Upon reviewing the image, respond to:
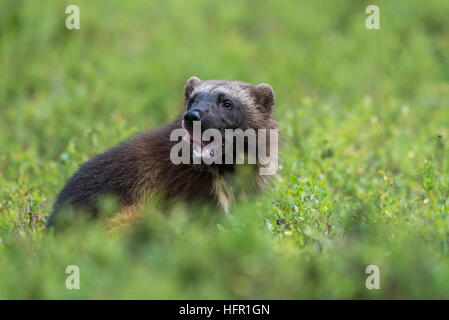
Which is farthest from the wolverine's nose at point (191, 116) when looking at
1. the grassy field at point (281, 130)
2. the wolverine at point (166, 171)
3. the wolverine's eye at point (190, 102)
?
the grassy field at point (281, 130)

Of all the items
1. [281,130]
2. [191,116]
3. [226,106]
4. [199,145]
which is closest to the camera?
[191,116]

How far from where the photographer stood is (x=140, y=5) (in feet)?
49.1

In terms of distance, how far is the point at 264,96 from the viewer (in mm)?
6570

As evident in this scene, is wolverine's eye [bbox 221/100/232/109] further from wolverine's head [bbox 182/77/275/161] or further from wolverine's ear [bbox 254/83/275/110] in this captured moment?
wolverine's ear [bbox 254/83/275/110]

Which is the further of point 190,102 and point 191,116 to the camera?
point 190,102

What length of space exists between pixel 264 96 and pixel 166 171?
130 centimetres

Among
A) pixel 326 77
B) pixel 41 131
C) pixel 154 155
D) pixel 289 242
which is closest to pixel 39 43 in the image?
pixel 41 131

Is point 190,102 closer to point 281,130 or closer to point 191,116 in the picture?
point 191,116

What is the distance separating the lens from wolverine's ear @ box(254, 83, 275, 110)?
655 centimetres

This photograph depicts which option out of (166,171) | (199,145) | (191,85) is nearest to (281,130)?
(191,85)

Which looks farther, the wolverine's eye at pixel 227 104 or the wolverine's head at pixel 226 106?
the wolverine's eye at pixel 227 104

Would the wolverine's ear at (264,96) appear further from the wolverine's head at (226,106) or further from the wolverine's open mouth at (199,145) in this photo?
the wolverine's open mouth at (199,145)

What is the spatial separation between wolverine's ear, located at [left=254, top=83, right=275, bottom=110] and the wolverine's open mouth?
880mm

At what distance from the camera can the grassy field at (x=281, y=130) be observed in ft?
13.4
